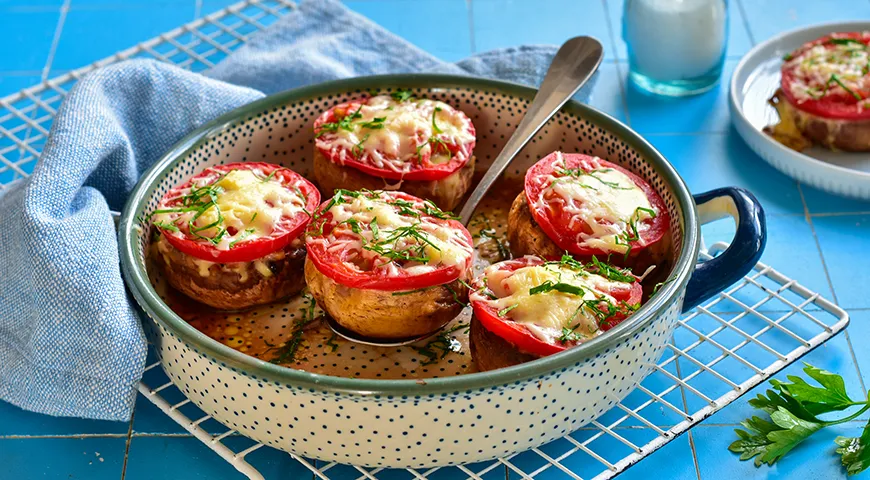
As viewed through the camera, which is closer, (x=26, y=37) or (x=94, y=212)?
(x=94, y=212)

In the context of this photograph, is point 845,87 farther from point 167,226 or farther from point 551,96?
point 167,226

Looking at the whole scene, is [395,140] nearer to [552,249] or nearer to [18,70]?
[552,249]

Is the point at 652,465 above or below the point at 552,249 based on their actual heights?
below

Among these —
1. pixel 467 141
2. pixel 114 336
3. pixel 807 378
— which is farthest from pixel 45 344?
pixel 807 378

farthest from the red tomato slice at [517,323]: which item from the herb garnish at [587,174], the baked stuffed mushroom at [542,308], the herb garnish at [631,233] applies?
the herb garnish at [587,174]

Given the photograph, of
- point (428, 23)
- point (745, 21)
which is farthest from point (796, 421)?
point (428, 23)

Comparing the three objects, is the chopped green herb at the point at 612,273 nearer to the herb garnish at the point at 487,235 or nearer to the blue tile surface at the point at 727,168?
the herb garnish at the point at 487,235

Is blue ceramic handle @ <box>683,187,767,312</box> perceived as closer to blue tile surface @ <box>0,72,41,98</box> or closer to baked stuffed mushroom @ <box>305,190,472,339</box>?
baked stuffed mushroom @ <box>305,190,472,339</box>
